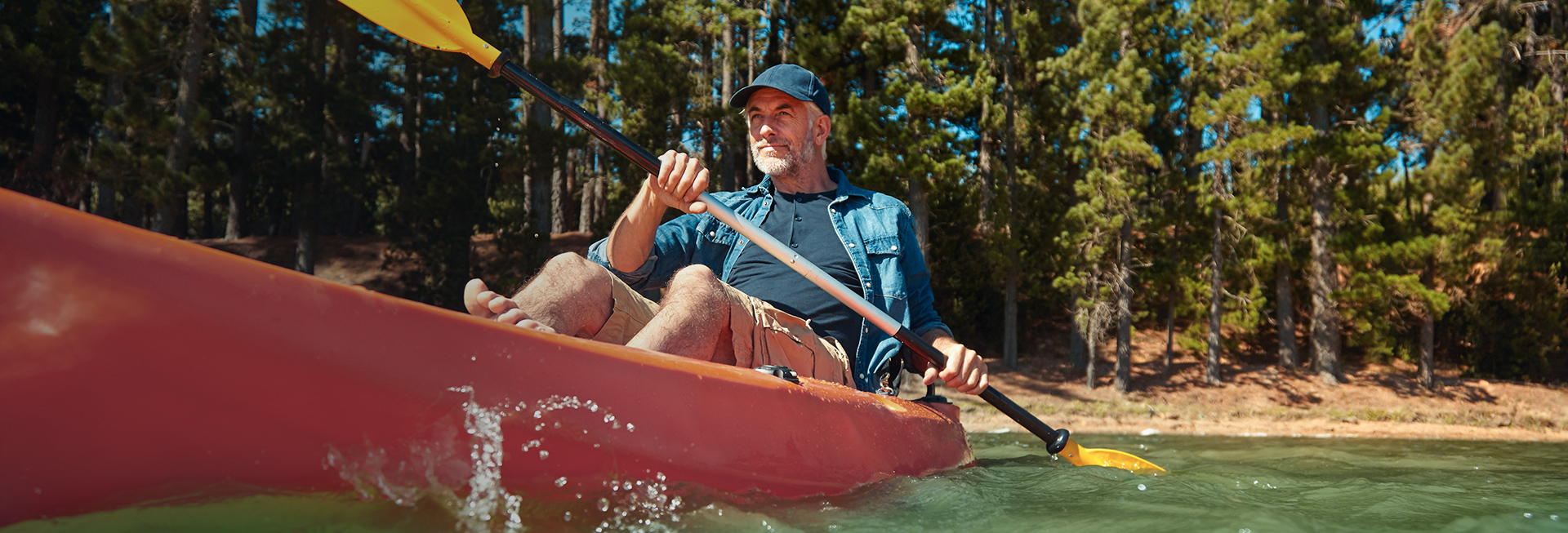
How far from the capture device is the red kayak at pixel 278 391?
3.63 feet

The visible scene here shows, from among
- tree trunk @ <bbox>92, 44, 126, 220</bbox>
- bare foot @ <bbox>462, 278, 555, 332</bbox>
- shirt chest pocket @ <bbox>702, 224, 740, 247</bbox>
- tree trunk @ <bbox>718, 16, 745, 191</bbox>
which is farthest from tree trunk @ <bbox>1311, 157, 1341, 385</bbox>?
tree trunk @ <bbox>92, 44, 126, 220</bbox>

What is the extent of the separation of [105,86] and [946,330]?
17270mm

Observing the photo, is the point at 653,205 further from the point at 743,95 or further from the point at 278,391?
the point at 278,391

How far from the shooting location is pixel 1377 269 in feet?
39.3

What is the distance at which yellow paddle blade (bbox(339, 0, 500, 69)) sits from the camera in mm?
2576

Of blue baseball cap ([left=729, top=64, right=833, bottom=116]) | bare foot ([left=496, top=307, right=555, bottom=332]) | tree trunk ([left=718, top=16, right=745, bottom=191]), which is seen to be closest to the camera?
bare foot ([left=496, top=307, right=555, bottom=332])

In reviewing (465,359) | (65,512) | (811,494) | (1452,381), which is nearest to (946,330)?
(811,494)

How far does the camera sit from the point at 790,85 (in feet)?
9.99

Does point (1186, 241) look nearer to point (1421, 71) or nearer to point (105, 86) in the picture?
point (1421, 71)

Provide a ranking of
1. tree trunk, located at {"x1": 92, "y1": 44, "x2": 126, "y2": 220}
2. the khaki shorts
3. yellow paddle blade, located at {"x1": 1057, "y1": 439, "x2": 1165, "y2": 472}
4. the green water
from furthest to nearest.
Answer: tree trunk, located at {"x1": 92, "y1": 44, "x2": 126, "y2": 220}
yellow paddle blade, located at {"x1": 1057, "y1": 439, "x2": 1165, "y2": 472}
the khaki shorts
the green water

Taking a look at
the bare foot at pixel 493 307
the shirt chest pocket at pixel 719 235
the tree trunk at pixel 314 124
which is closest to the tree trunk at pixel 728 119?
the tree trunk at pixel 314 124

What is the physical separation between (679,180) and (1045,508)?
135 centimetres

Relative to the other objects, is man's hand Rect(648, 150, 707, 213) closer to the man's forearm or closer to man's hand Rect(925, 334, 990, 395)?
the man's forearm

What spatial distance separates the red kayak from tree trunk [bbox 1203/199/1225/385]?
12.1 metres
